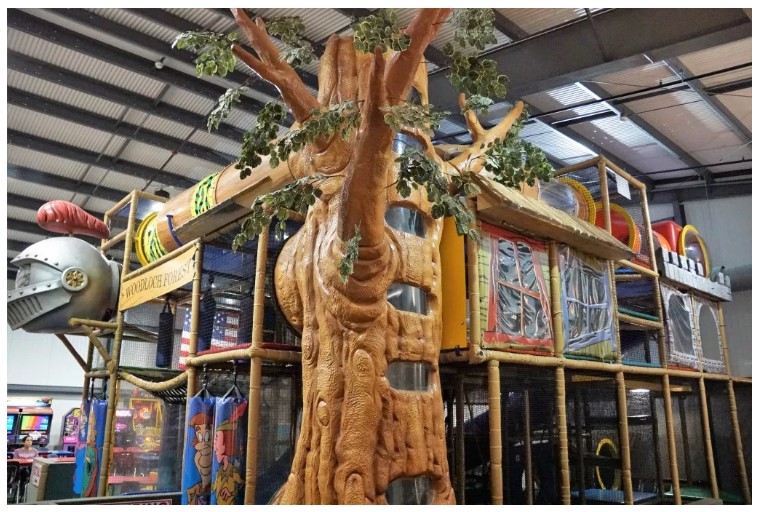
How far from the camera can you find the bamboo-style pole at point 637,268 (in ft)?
17.9

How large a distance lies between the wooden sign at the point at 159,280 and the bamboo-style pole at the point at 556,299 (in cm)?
265

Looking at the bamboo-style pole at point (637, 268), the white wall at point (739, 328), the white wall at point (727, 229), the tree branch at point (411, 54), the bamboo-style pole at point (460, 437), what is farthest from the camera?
the white wall at point (739, 328)

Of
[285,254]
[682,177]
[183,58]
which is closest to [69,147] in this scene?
[183,58]

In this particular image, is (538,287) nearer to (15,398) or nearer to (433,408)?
(433,408)

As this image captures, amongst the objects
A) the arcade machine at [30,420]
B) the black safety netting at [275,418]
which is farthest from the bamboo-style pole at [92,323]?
the arcade machine at [30,420]

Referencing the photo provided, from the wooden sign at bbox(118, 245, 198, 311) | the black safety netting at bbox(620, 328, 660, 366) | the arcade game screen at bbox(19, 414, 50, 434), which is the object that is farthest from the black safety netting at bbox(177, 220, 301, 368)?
the arcade game screen at bbox(19, 414, 50, 434)

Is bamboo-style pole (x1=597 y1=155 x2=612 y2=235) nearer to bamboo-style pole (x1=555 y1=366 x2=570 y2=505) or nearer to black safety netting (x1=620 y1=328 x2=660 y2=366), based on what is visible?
black safety netting (x1=620 y1=328 x2=660 y2=366)

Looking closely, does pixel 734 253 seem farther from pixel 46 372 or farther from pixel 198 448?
pixel 46 372

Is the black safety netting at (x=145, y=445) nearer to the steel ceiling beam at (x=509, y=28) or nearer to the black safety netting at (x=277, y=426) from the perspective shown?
the black safety netting at (x=277, y=426)

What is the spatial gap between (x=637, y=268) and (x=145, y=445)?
5.76m

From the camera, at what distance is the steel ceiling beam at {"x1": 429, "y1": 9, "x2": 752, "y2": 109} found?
5.07 m

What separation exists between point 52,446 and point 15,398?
1404 millimetres

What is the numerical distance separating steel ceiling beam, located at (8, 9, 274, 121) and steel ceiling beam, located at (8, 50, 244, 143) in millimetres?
561

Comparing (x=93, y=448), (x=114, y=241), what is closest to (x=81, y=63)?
(x=114, y=241)
